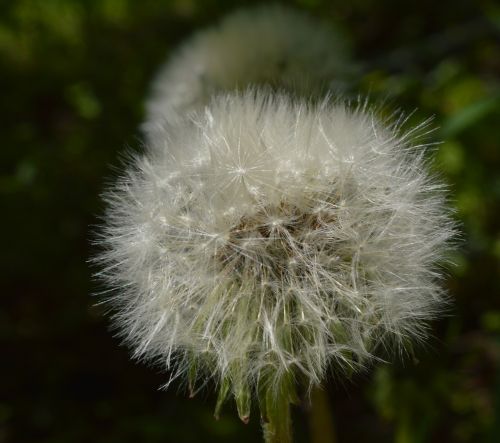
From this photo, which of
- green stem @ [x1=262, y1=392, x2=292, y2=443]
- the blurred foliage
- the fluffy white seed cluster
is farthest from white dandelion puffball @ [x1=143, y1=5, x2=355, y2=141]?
green stem @ [x1=262, y1=392, x2=292, y2=443]

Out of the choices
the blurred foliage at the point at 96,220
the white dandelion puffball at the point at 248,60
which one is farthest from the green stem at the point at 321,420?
the white dandelion puffball at the point at 248,60

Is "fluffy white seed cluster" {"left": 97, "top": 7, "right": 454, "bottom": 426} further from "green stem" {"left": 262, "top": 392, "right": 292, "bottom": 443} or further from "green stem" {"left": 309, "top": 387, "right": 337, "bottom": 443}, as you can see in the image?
"green stem" {"left": 309, "top": 387, "right": 337, "bottom": 443}

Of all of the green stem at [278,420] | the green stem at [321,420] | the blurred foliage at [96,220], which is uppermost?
the blurred foliage at [96,220]

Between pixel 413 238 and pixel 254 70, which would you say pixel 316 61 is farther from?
pixel 413 238

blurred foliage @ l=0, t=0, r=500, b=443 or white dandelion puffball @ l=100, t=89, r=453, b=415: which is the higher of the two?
blurred foliage @ l=0, t=0, r=500, b=443

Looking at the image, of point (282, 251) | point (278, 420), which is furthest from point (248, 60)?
point (278, 420)

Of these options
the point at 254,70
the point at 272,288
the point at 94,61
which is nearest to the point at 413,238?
the point at 272,288

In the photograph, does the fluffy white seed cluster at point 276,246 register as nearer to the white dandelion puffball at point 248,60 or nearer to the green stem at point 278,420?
the green stem at point 278,420
